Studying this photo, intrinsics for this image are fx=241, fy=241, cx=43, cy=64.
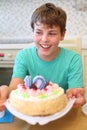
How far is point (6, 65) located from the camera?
2.12m

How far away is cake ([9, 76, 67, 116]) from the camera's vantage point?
34.6 inches

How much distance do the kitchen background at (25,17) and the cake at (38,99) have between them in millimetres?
1289

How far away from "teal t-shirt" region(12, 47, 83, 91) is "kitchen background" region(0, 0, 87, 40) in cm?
89

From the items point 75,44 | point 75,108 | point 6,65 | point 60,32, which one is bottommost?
point 6,65

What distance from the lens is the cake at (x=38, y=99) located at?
0.88 metres

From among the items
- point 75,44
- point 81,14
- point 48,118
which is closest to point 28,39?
point 81,14

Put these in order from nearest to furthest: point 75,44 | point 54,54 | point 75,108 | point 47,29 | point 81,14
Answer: point 75,108 → point 47,29 → point 54,54 → point 75,44 → point 81,14

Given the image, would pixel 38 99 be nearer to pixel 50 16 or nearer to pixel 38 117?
pixel 38 117

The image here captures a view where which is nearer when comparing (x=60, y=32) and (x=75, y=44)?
(x=60, y=32)

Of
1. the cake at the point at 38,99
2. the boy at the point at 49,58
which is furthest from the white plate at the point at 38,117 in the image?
the boy at the point at 49,58

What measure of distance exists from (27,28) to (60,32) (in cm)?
112

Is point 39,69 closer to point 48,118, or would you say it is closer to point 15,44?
point 48,118

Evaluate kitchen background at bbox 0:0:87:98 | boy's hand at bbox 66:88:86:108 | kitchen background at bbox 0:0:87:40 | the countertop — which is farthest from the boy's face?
kitchen background at bbox 0:0:87:40

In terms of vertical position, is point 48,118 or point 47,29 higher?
point 47,29
